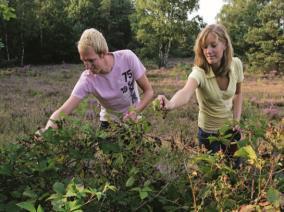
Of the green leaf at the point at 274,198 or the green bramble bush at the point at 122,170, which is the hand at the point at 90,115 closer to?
the green bramble bush at the point at 122,170

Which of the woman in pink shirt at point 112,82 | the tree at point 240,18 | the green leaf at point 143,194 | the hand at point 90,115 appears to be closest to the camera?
the green leaf at point 143,194

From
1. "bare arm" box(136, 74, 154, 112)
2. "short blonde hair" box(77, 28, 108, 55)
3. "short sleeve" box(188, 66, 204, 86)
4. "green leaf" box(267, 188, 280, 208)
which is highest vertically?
"short blonde hair" box(77, 28, 108, 55)

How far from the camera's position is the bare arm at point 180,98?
83.8 inches

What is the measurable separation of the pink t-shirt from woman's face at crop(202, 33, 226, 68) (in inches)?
22.4

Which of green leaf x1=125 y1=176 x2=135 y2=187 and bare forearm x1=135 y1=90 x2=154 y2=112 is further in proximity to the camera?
bare forearm x1=135 y1=90 x2=154 y2=112

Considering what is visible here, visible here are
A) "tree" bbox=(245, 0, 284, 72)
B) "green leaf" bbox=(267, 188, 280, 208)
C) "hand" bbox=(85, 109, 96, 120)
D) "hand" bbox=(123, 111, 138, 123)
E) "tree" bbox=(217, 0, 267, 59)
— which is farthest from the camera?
"tree" bbox=(217, 0, 267, 59)

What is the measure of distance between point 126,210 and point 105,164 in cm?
24

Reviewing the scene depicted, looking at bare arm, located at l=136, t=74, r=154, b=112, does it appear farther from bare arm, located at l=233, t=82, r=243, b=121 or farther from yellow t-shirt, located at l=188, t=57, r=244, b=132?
bare arm, located at l=233, t=82, r=243, b=121

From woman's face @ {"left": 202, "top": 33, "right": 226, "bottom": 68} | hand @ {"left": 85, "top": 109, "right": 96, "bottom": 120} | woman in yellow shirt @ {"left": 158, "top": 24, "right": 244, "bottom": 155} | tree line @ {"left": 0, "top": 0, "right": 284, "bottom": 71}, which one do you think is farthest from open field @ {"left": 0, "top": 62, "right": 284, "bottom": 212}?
tree line @ {"left": 0, "top": 0, "right": 284, "bottom": 71}

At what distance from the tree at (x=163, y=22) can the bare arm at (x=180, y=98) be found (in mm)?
40062

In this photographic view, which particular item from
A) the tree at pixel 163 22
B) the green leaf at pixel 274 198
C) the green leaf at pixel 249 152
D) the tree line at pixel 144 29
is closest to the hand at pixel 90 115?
the green leaf at pixel 249 152

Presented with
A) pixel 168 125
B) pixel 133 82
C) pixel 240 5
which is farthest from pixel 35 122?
pixel 240 5

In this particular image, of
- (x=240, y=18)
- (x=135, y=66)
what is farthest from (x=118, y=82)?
(x=240, y=18)

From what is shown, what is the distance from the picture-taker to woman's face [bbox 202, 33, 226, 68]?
3.06 metres
